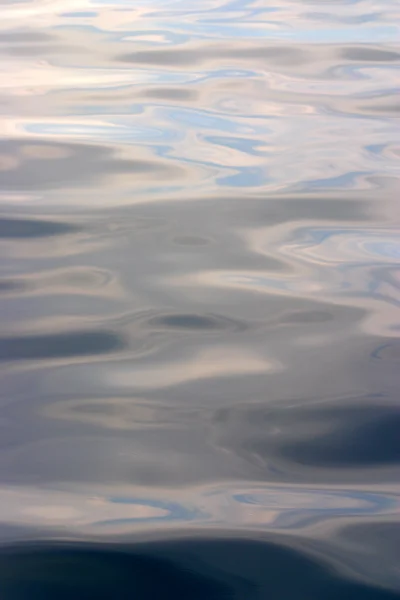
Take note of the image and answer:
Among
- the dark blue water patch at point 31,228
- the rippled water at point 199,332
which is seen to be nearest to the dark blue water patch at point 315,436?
the rippled water at point 199,332

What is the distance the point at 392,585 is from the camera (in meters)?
0.71

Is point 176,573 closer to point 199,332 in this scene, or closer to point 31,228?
point 199,332

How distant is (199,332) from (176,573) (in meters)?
0.43

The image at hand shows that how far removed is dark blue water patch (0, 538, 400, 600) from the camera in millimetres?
700

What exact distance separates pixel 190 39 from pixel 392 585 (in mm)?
2111

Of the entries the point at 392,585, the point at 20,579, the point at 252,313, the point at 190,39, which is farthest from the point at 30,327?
the point at 190,39

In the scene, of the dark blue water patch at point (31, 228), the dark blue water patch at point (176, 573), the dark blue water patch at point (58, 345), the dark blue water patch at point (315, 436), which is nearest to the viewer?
the dark blue water patch at point (176, 573)

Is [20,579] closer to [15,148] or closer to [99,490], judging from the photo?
[99,490]

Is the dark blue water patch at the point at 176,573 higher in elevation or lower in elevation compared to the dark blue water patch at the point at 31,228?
lower

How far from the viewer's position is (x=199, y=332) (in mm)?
1102

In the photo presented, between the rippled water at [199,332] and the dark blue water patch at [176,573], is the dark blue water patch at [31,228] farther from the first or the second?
the dark blue water patch at [176,573]

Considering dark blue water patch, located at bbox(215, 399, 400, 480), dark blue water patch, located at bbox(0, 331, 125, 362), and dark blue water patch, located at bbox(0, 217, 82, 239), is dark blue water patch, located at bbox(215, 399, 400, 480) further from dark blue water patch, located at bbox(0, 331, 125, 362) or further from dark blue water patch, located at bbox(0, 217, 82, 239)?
dark blue water patch, located at bbox(0, 217, 82, 239)

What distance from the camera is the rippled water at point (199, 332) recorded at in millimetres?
754

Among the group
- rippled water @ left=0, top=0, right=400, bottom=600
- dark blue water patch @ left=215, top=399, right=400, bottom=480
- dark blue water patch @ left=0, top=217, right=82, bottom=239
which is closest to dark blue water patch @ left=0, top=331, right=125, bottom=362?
rippled water @ left=0, top=0, right=400, bottom=600
